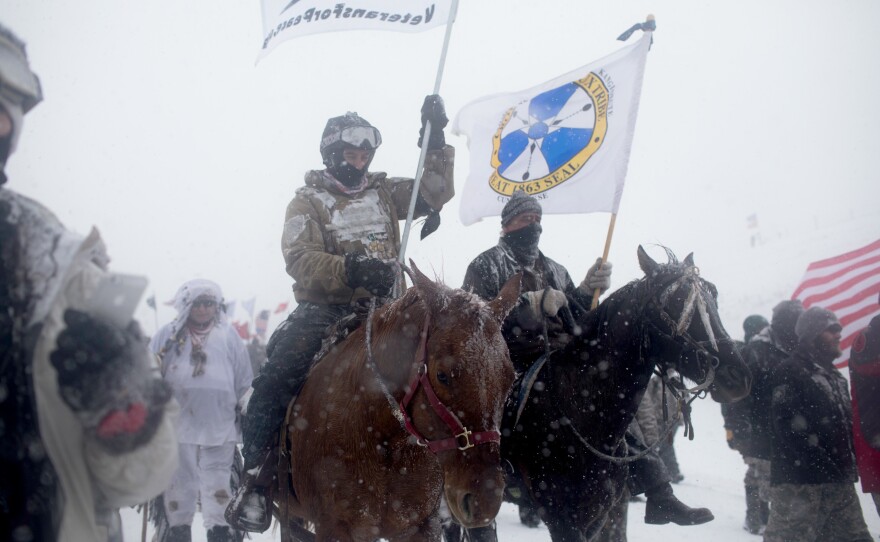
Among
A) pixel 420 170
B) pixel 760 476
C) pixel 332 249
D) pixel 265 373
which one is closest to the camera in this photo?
pixel 265 373

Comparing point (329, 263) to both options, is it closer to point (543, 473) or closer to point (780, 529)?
point (543, 473)

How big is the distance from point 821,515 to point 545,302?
3.87m

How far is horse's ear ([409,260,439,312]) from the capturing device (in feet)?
9.30

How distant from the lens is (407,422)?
8.81 feet

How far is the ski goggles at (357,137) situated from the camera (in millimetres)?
4383

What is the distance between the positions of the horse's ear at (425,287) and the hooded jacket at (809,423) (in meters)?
4.72

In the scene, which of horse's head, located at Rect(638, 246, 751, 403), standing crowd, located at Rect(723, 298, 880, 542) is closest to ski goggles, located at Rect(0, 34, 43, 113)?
horse's head, located at Rect(638, 246, 751, 403)

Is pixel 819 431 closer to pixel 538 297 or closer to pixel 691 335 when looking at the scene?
pixel 691 335

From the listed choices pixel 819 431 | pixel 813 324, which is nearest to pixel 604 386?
pixel 819 431

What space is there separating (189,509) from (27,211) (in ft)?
16.7

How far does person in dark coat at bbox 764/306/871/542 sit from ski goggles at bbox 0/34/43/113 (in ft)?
21.4

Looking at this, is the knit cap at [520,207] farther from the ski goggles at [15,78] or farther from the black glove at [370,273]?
the ski goggles at [15,78]

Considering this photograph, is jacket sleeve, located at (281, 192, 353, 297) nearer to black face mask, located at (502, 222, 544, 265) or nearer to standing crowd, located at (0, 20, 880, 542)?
standing crowd, located at (0, 20, 880, 542)

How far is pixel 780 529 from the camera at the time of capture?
18.1ft
